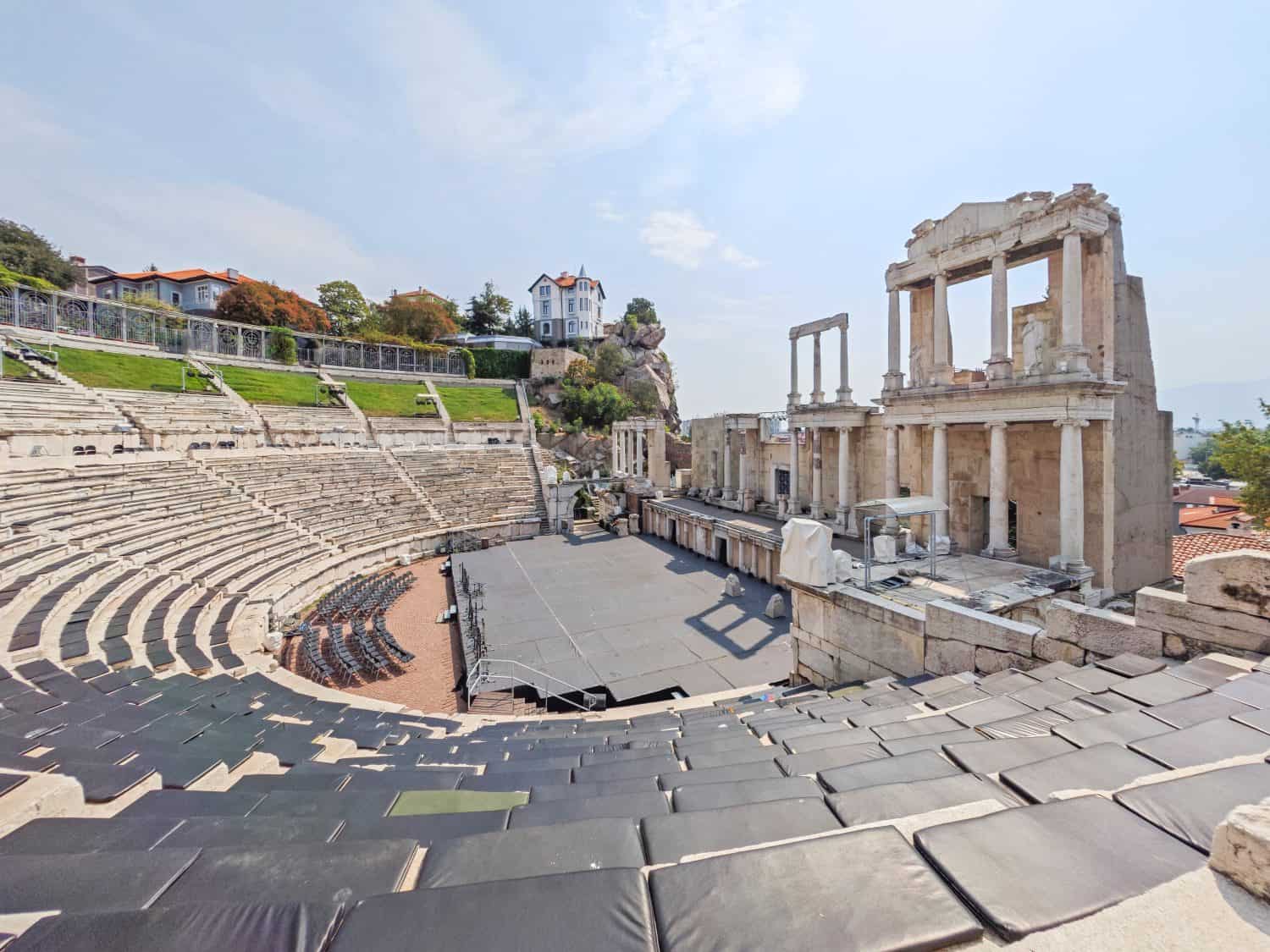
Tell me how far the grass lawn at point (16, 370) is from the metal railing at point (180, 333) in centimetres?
444

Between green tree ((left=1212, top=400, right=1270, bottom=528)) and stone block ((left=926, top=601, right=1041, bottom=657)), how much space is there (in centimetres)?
1626

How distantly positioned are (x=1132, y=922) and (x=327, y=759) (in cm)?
626

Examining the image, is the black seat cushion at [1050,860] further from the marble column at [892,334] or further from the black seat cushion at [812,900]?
the marble column at [892,334]

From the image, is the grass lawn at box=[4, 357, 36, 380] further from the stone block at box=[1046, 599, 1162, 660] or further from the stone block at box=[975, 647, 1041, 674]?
the stone block at box=[1046, 599, 1162, 660]

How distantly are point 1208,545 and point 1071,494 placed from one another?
9.89 m

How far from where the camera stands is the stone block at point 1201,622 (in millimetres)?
4930

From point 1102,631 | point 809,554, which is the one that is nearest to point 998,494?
point 809,554

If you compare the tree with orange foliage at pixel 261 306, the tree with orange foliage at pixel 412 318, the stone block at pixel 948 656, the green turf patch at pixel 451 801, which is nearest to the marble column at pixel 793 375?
the stone block at pixel 948 656

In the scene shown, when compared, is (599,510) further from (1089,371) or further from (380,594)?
(1089,371)

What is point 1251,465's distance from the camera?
53.2 ft

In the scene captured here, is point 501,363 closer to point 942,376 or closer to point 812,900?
point 942,376

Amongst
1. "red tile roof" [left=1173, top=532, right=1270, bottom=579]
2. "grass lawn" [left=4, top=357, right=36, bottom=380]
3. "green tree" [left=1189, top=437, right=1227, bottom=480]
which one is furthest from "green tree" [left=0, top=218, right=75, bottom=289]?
"green tree" [left=1189, top=437, right=1227, bottom=480]

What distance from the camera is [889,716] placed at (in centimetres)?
525

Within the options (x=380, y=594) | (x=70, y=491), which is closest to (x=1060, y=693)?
(x=380, y=594)
